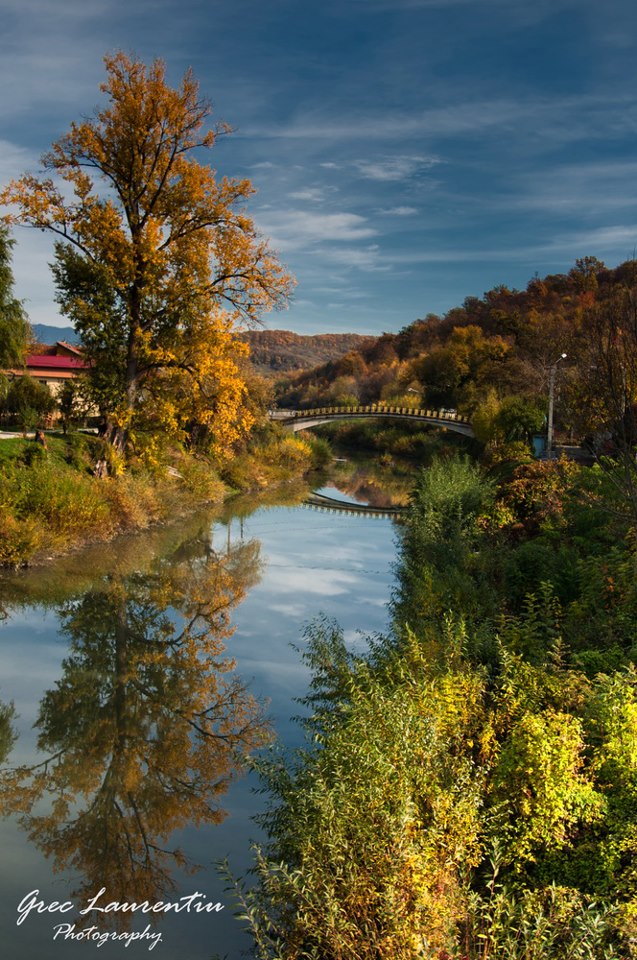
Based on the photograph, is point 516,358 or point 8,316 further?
point 516,358

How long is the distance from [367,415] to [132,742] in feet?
153

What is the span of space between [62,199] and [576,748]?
71.3 feet

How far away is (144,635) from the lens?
13781 millimetres

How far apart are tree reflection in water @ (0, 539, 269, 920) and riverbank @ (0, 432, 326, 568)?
2.73 metres

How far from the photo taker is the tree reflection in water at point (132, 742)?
733 cm

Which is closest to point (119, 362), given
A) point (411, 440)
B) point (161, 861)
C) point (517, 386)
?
point (161, 861)

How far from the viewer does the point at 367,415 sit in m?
55.1

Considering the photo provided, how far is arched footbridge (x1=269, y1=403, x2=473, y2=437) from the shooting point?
5159 centimetres

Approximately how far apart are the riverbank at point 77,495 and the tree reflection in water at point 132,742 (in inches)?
108

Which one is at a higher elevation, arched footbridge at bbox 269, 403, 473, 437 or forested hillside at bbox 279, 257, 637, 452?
forested hillside at bbox 279, 257, 637, 452

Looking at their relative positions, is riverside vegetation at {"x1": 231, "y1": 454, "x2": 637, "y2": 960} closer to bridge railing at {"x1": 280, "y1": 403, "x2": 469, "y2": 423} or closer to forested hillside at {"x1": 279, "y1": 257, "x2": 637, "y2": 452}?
forested hillside at {"x1": 279, "y1": 257, "x2": 637, "y2": 452}

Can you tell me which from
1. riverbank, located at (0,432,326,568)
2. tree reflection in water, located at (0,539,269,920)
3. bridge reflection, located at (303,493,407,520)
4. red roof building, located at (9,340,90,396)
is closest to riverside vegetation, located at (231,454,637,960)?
tree reflection in water, located at (0,539,269,920)

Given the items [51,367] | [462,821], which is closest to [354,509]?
[462,821]

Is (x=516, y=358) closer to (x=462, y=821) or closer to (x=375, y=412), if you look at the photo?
(x=375, y=412)
